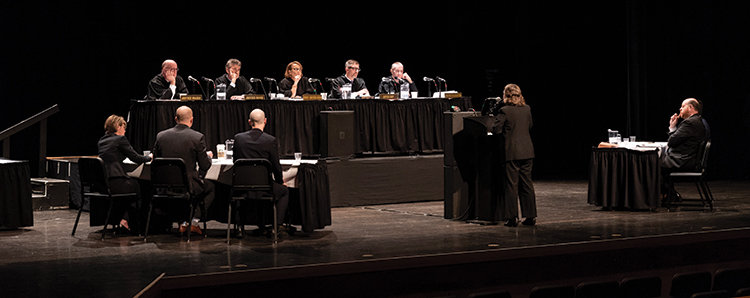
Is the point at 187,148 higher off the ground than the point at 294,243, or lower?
higher

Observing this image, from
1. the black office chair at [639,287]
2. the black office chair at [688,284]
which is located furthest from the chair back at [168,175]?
the black office chair at [688,284]

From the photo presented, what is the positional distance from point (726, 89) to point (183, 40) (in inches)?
308

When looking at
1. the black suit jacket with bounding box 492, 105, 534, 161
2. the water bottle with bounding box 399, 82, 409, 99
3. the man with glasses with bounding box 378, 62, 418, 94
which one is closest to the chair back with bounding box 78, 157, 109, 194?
the black suit jacket with bounding box 492, 105, 534, 161

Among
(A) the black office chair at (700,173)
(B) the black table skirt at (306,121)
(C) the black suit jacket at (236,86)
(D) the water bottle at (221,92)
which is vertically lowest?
(A) the black office chair at (700,173)

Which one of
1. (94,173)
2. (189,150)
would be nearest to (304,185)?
(189,150)

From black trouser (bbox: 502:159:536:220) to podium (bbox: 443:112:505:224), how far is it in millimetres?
105

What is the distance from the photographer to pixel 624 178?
786cm

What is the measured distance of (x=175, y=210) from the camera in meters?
6.74

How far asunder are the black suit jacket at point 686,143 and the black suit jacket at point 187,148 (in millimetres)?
4675

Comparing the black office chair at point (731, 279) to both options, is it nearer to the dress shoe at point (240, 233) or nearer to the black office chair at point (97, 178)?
the dress shoe at point (240, 233)

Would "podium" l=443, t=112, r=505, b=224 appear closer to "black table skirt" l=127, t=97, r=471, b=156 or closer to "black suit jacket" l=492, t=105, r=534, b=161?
"black suit jacket" l=492, t=105, r=534, b=161

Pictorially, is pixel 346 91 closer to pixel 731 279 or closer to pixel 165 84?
pixel 165 84

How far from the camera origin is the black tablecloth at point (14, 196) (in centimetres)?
692

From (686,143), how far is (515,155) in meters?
2.21
